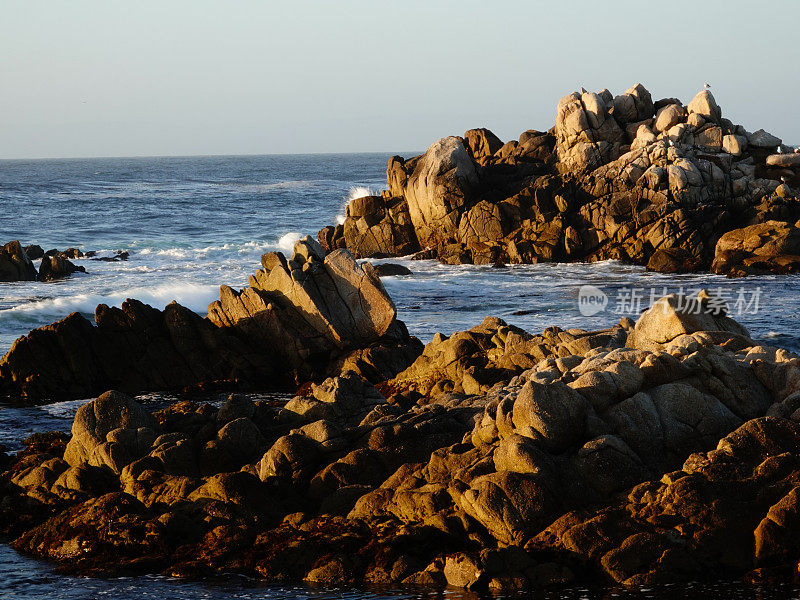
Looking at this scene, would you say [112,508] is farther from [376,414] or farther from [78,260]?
[78,260]

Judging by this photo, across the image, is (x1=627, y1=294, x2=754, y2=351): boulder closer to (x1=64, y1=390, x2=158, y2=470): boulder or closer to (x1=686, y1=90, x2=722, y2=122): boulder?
(x1=64, y1=390, x2=158, y2=470): boulder

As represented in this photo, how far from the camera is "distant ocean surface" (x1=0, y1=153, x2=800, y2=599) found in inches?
475

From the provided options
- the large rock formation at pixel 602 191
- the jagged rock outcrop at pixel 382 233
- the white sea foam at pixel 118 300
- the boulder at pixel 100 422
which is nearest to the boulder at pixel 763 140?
the large rock formation at pixel 602 191

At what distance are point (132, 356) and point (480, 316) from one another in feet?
47.3

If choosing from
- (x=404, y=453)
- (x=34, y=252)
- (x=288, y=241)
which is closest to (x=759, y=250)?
(x=288, y=241)

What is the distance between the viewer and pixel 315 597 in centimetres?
1098

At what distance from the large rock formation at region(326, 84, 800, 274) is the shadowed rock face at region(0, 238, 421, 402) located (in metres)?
23.4

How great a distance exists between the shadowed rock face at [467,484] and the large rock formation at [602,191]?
3219cm

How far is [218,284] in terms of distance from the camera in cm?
4272

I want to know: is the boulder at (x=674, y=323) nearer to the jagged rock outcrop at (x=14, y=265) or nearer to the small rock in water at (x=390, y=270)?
the small rock in water at (x=390, y=270)

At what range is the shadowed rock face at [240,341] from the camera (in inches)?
941

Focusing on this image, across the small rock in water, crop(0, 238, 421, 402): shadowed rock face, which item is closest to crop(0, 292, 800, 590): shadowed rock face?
crop(0, 238, 421, 402): shadowed rock face

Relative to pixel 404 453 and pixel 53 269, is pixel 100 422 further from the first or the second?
pixel 53 269

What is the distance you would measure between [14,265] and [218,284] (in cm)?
922
